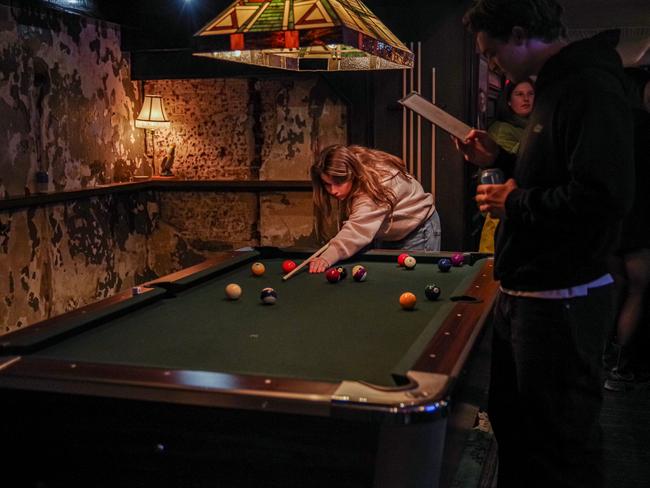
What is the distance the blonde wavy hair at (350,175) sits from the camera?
12.7 ft

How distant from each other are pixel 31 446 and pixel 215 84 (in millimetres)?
4049

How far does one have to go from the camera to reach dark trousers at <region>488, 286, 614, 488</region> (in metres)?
1.89

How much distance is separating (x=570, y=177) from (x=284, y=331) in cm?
92

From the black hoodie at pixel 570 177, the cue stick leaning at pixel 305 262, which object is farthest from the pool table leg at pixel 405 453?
the cue stick leaning at pixel 305 262

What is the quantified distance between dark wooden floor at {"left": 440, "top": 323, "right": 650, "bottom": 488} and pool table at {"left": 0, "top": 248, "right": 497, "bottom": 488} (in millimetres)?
181

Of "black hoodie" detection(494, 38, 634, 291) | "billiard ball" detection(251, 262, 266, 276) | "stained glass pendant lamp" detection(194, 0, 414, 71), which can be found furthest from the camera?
"billiard ball" detection(251, 262, 266, 276)

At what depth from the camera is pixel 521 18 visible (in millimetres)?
1935

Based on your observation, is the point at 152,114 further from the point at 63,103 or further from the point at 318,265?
the point at 318,265

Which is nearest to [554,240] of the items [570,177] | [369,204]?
[570,177]

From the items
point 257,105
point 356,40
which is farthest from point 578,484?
point 257,105

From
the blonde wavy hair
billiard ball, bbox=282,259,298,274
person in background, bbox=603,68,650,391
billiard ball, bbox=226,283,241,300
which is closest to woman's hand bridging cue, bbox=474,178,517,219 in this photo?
billiard ball, bbox=226,283,241,300

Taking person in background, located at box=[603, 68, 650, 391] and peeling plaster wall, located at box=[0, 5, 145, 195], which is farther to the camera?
peeling plaster wall, located at box=[0, 5, 145, 195]

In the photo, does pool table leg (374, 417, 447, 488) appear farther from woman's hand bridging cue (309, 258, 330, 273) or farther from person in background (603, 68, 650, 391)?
person in background (603, 68, 650, 391)

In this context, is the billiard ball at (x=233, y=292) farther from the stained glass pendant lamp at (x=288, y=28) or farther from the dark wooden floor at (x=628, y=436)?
the dark wooden floor at (x=628, y=436)
